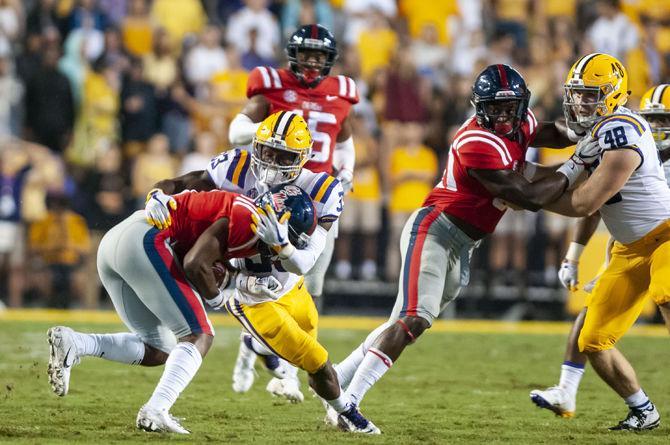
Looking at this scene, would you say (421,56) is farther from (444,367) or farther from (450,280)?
(450,280)

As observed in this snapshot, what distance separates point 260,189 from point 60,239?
18.1 ft

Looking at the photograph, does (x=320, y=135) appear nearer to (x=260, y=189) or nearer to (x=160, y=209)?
(x=260, y=189)

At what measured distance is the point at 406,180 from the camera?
11398 millimetres

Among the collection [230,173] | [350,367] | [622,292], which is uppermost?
[230,173]

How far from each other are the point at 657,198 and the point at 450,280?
1.09m

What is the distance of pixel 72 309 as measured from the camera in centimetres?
1123

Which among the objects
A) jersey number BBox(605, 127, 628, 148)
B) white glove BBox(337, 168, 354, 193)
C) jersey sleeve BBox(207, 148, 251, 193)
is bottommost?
white glove BBox(337, 168, 354, 193)

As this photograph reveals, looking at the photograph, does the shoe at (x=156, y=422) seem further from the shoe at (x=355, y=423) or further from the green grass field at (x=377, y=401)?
the shoe at (x=355, y=423)

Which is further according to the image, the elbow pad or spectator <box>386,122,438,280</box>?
spectator <box>386,122,438,280</box>

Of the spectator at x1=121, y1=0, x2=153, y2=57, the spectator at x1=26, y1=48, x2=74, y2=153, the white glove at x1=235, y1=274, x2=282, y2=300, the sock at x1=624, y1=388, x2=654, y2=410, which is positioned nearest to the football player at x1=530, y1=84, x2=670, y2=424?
the sock at x1=624, y1=388, x2=654, y2=410

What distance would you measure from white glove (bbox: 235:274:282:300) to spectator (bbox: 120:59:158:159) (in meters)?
6.11

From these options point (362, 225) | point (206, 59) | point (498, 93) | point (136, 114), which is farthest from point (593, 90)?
point (206, 59)

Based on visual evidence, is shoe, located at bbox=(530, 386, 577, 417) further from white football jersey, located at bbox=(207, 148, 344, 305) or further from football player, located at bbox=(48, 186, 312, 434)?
football player, located at bbox=(48, 186, 312, 434)

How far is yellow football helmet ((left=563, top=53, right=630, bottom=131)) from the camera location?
19.3 ft
